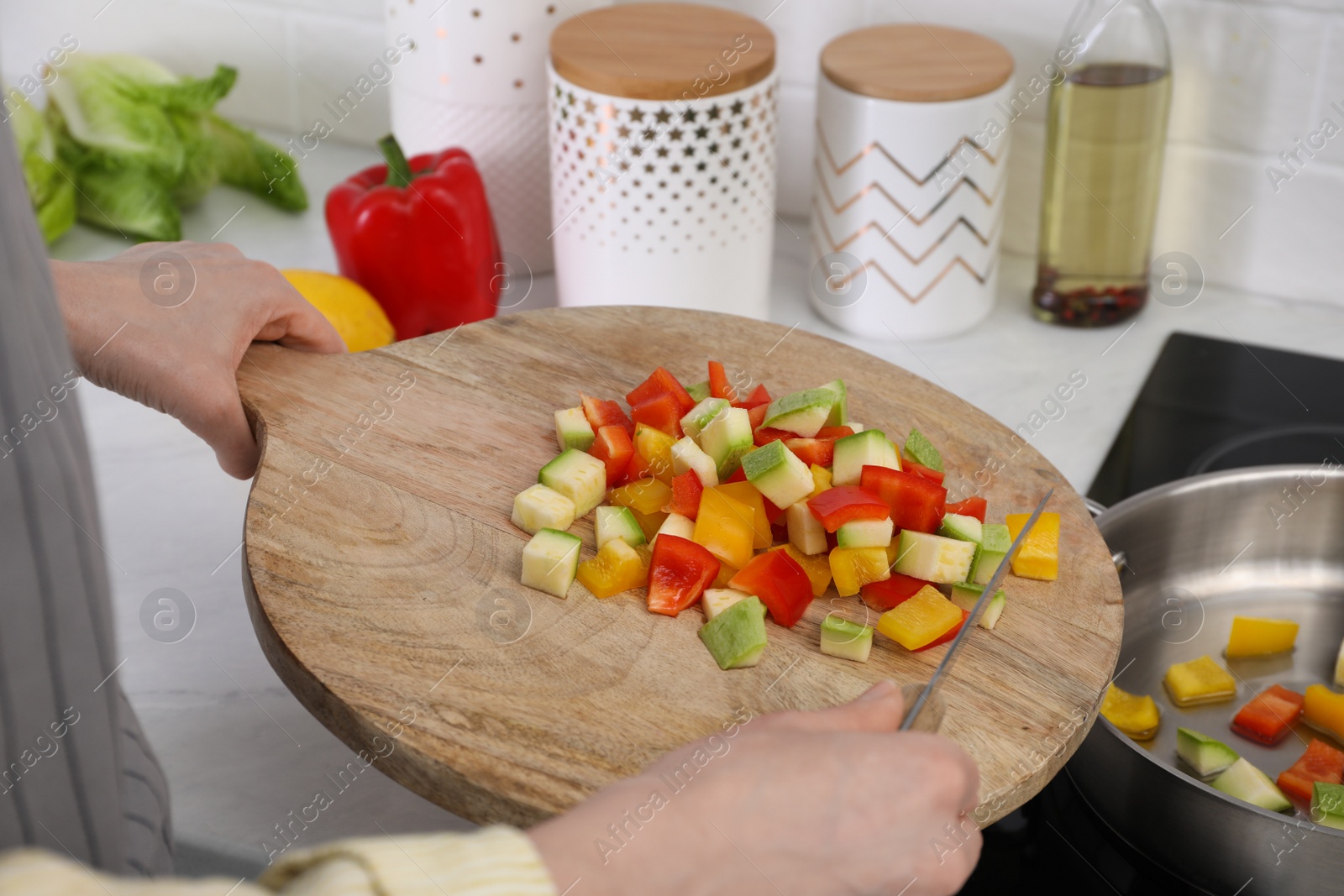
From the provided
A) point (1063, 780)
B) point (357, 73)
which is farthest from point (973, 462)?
point (357, 73)

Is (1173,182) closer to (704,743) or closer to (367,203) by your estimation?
(367,203)

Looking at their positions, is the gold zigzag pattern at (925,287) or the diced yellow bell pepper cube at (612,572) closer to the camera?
the diced yellow bell pepper cube at (612,572)

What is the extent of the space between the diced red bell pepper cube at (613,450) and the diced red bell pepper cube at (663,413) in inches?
1.2

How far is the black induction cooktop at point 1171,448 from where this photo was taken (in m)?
0.91

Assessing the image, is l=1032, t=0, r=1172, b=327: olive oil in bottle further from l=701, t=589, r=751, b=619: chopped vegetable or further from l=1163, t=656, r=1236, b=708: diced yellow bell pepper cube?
l=701, t=589, r=751, b=619: chopped vegetable

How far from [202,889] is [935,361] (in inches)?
45.0

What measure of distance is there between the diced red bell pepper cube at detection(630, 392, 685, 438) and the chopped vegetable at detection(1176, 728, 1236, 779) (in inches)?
17.8

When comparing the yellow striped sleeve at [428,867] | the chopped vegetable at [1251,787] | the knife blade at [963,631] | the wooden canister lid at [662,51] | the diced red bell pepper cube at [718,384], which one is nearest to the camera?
the yellow striped sleeve at [428,867]

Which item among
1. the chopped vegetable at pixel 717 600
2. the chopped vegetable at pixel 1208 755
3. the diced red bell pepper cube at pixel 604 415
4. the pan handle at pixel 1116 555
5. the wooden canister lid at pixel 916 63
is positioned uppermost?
the wooden canister lid at pixel 916 63

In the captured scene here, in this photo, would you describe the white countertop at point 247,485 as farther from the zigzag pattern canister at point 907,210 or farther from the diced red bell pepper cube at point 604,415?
the diced red bell pepper cube at point 604,415

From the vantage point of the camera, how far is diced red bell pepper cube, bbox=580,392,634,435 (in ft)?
3.20

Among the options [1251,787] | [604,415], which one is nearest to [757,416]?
[604,415]

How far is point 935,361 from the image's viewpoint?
1.44 m

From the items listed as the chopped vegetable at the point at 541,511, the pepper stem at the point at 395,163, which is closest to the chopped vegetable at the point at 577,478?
the chopped vegetable at the point at 541,511
